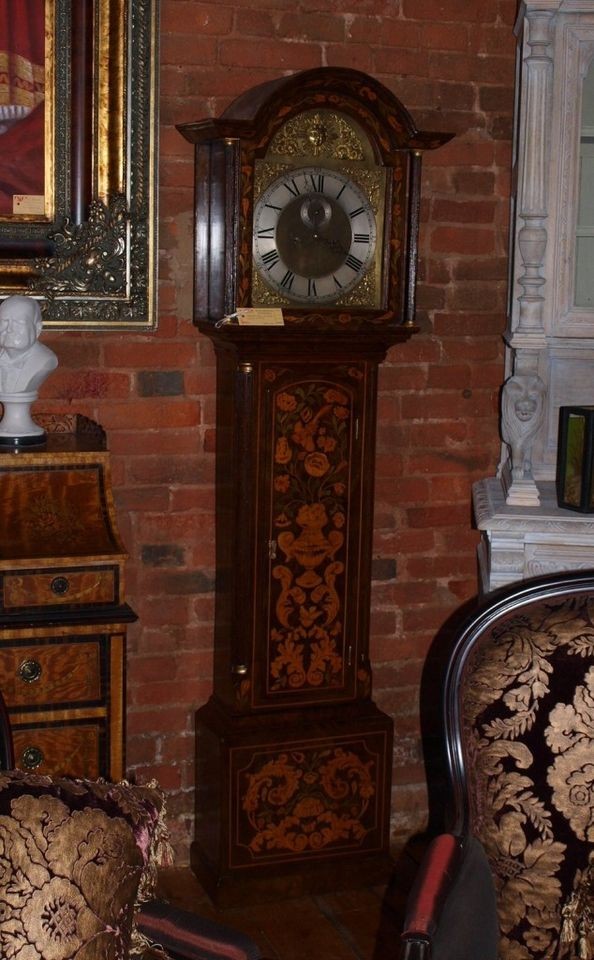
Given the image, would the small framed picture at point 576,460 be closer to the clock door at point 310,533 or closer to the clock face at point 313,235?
the clock door at point 310,533

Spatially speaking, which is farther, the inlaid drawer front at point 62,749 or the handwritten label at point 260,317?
the handwritten label at point 260,317

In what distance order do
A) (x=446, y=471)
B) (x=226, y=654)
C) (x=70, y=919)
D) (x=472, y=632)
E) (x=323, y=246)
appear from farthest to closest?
(x=446, y=471)
(x=226, y=654)
(x=323, y=246)
(x=472, y=632)
(x=70, y=919)

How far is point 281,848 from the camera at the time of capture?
319cm

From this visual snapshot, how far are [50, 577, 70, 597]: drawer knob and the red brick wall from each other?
667 millimetres

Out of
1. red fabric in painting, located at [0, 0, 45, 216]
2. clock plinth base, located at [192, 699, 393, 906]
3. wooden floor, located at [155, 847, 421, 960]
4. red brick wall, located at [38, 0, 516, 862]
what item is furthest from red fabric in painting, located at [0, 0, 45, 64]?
wooden floor, located at [155, 847, 421, 960]

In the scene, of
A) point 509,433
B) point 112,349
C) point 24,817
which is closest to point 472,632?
point 24,817

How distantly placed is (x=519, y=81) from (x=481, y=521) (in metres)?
1.17

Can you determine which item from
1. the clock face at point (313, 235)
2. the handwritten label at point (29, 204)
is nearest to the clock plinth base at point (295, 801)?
the clock face at point (313, 235)

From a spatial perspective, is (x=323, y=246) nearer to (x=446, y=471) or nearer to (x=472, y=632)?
(x=446, y=471)

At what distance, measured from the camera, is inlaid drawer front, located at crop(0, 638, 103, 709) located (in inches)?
102

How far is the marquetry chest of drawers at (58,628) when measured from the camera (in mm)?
2600

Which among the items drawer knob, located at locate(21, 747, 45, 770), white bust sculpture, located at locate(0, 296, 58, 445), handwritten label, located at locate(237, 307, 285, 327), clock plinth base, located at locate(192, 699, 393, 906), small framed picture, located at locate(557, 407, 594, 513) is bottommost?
clock plinth base, located at locate(192, 699, 393, 906)

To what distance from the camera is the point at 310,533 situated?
3123mm

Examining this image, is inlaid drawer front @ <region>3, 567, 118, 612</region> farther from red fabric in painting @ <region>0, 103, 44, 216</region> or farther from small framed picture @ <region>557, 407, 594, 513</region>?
small framed picture @ <region>557, 407, 594, 513</region>
